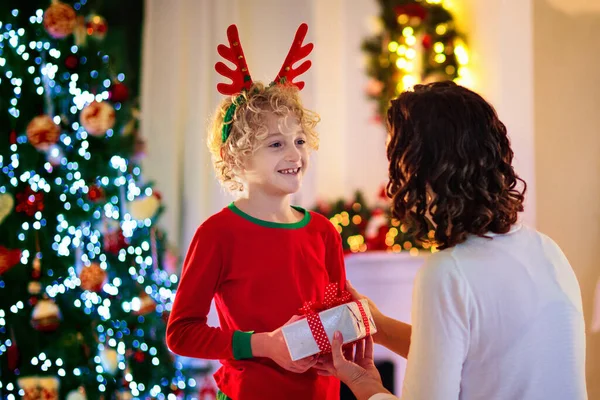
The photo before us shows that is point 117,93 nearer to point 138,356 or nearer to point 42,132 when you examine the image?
point 42,132

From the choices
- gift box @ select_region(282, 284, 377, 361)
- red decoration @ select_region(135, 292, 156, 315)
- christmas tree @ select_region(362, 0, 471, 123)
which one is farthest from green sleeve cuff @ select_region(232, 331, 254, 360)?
christmas tree @ select_region(362, 0, 471, 123)

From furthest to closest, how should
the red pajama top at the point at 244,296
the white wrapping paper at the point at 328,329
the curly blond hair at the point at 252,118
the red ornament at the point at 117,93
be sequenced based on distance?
the red ornament at the point at 117,93 → the curly blond hair at the point at 252,118 → the red pajama top at the point at 244,296 → the white wrapping paper at the point at 328,329

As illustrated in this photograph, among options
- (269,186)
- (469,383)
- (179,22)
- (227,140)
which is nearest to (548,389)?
(469,383)

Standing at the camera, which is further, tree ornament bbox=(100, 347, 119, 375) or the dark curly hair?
tree ornament bbox=(100, 347, 119, 375)

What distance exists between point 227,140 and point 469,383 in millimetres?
809

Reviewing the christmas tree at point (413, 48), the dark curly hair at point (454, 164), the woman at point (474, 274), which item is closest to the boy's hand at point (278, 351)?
the woman at point (474, 274)

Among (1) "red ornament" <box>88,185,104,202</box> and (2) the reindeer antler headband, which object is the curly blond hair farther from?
(1) "red ornament" <box>88,185,104,202</box>

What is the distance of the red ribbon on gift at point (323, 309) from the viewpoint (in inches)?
54.2

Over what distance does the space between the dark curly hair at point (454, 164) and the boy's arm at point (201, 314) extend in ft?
1.51

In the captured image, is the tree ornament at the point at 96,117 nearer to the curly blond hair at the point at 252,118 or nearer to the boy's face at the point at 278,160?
the curly blond hair at the point at 252,118

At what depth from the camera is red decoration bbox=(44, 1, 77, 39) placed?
286cm

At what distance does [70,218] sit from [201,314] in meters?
1.58

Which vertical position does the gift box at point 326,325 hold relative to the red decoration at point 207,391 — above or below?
above

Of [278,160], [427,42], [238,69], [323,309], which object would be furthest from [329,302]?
[427,42]
